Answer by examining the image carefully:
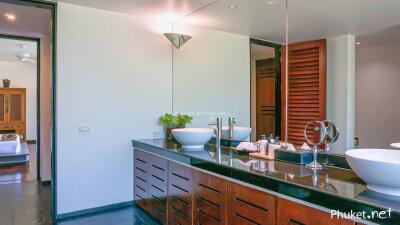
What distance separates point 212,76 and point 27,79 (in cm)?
896

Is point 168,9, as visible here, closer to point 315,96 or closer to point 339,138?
point 315,96

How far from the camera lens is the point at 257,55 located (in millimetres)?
3023

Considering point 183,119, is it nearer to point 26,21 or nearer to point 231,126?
point 231,126

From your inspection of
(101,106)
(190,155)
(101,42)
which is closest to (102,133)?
(101,106)

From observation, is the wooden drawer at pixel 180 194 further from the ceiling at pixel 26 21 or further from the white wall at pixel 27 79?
the white wall at pixel 27 79

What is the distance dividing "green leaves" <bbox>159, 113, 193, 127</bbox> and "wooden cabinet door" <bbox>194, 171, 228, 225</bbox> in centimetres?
148

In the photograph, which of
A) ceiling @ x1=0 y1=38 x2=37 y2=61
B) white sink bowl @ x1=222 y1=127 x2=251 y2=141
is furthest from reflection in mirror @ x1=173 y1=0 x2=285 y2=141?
ceiling @ x1=0 y1=38 x2=37 y2=61

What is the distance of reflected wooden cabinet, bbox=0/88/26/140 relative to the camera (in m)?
9.85

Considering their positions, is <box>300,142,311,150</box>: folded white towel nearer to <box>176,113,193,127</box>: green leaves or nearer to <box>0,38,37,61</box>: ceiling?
<box>176,113,193,127</box>: green leaves

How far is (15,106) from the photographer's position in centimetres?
1008

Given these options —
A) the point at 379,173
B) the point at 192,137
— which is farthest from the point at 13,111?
the point at 379,173

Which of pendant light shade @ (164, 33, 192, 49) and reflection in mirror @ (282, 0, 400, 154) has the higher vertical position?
pendant light shade @ (164, 33, 192, 49)

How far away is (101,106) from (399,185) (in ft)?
10.2

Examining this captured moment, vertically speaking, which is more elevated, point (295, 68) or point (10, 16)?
point (10, 16)
